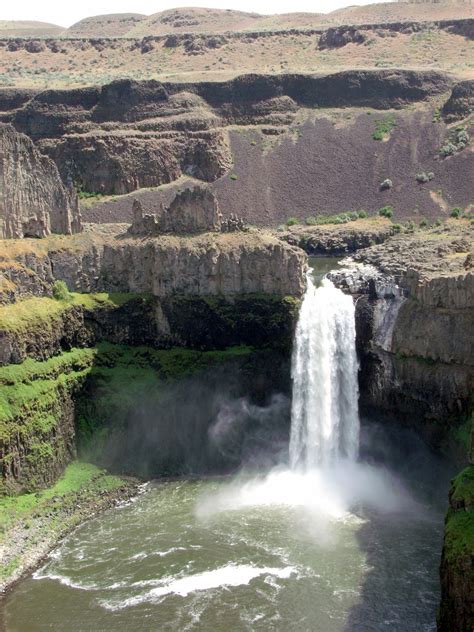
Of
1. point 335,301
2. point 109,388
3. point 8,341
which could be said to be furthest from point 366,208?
point 8,341

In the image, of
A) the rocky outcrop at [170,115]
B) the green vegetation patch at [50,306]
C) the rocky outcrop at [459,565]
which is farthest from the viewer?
the rocky outcrop at [170,115]

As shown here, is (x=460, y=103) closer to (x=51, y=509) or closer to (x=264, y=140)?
(x=264, y=140)

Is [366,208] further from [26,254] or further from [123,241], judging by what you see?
[26,254]

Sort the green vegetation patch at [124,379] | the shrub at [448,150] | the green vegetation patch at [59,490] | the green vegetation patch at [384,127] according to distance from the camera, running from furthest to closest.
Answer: the green vegetation patch at [384,127], the shrub at [448,150], the green vegetation patch at [124,379], the green vegetation patch at [59,490]

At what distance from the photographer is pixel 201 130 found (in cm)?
11500

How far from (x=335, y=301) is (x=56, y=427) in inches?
863

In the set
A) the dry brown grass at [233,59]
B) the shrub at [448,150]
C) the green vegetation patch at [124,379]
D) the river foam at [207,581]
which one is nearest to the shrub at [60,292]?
the green vegetation patch at [124,379]

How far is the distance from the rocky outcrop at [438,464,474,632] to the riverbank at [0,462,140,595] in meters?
24.3

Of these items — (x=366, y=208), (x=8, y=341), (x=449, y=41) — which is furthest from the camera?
(x=449, y=41)

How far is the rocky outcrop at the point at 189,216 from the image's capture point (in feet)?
238

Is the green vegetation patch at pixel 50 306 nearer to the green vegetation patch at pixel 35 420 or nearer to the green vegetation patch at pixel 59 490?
the green vegetation patch at pixel 35 420

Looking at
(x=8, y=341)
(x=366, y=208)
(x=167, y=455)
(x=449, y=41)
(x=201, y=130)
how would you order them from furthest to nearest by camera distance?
(x=449, y=41) < (x=201, y=130) < (x=366, y=208) < (x=167, y=455) < (x=8, y=341)

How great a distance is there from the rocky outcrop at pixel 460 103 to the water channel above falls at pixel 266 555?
5821cm

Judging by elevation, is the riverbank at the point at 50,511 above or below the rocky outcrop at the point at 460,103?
below
